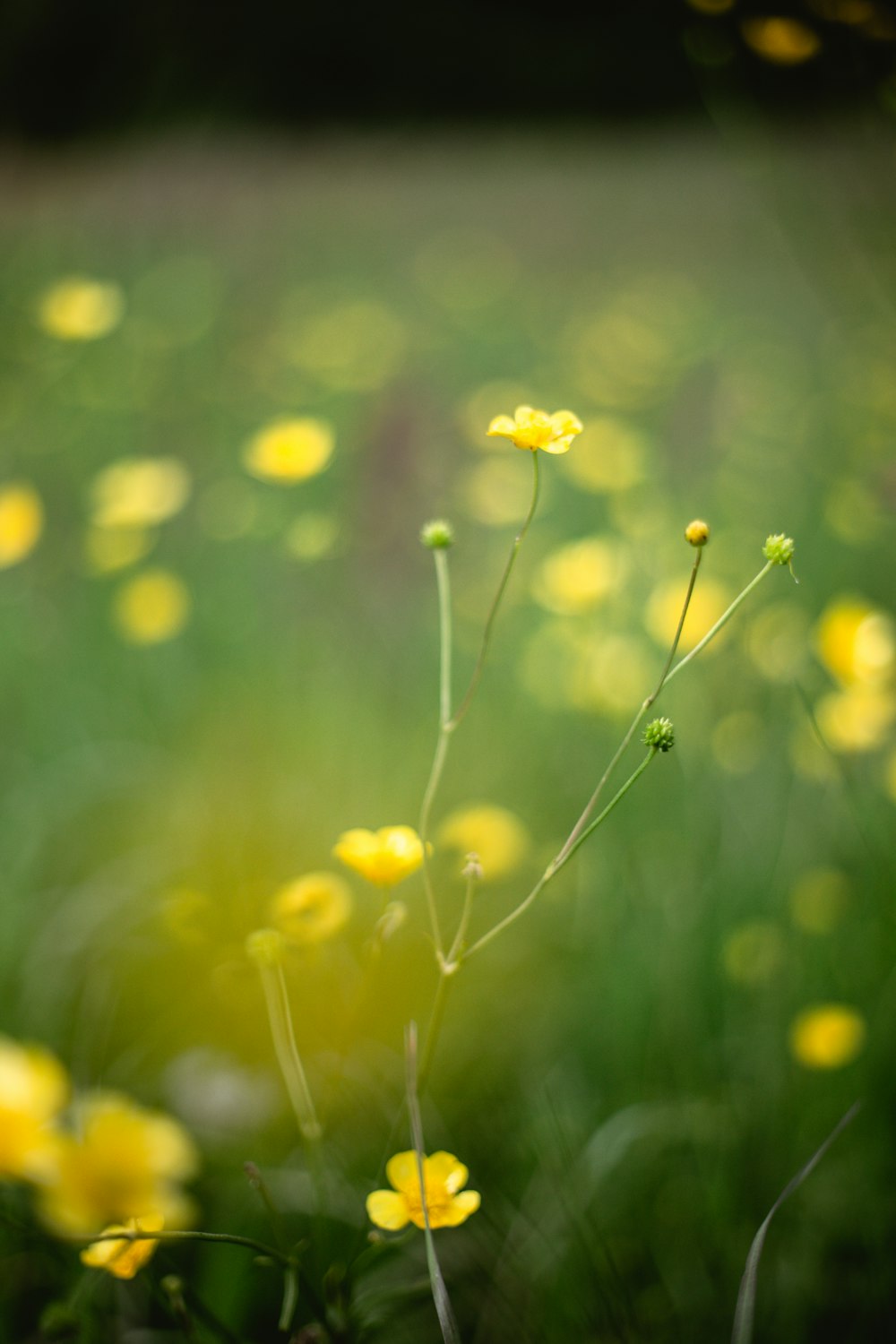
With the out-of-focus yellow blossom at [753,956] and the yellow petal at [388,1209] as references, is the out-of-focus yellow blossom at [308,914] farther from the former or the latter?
the out-of-focus yellow blossom at [753,956]

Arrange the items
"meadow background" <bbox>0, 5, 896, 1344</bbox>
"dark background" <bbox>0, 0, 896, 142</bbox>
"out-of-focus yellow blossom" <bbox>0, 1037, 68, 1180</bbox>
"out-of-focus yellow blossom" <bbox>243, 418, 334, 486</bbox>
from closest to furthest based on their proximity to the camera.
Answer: "out-of-focus yellow blossom" <bbox>0, 1037, 68, 1180</bbox> → "meadow background" <bbox>0, 5, 896, 1344</bbox> → "out-of-focus yellow blossom" <bbox>243, 418, 334, 486</bbox> → "dark background" <bbox>0, 0, 896, 142</bbox>

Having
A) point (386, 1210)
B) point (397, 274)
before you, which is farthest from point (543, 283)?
point (386, 1210)

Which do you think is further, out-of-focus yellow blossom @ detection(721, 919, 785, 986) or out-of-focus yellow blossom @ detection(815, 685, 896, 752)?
out-of-focus yellow blossom @ detection(815, 685, 896, 752)

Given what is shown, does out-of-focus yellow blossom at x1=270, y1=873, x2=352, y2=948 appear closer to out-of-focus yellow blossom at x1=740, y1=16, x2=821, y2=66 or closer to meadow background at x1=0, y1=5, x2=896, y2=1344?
meadow background at x1=0, y1=5, x2=896, y2=1344

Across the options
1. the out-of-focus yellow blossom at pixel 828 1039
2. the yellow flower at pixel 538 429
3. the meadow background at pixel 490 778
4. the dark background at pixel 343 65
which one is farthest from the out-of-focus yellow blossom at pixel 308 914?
the dark background at pixel 343 65

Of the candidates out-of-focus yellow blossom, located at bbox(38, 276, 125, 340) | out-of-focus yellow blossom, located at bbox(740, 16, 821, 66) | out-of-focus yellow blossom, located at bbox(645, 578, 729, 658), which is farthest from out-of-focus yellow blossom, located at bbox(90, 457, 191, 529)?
out-of-focus yellow blossom, located at bbox(740, 16, 821, 66)

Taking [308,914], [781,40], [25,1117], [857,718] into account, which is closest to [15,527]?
[308,914]

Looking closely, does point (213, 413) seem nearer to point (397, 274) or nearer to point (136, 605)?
point (136, 605)
